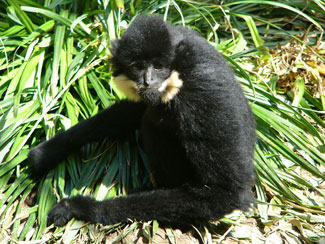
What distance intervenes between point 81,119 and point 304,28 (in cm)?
355

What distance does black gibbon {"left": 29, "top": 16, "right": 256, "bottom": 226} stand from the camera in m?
3.92

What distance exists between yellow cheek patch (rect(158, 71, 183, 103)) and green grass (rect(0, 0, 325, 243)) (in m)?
1.16

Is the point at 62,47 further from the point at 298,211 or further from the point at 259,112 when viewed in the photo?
the point at 298,211

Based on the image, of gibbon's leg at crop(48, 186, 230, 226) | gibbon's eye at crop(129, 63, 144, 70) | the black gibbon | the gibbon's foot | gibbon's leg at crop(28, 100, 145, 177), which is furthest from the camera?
gibbon's leg at crop(28, 100, 145, 177)

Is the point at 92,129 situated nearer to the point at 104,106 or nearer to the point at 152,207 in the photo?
the point at 104,106

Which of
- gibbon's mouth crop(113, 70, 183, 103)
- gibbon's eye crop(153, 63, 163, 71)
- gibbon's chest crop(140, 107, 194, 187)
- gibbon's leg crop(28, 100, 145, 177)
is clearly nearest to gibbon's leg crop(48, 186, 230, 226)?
gibbon's chest crop(140, 107, 194, 187)

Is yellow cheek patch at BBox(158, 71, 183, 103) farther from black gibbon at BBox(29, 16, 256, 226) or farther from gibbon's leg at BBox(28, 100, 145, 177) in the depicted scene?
gibbon's leg at BBox(28, 100, 145, 177)

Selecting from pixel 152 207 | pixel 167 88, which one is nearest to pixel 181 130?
pixel 167 88

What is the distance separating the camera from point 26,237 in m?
4.36

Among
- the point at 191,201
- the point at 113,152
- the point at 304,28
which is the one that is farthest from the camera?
the point at 304,28

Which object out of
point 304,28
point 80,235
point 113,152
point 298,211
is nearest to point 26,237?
point 80,235

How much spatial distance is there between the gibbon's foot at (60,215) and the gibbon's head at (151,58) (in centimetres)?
130

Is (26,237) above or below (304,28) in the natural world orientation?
below

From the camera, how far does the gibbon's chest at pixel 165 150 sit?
426cm
